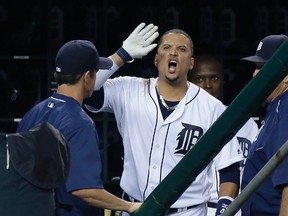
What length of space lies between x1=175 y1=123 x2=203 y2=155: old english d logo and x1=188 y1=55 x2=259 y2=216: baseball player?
369mm

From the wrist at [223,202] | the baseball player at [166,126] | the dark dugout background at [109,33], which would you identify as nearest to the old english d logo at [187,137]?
the baseball player at [166,126]

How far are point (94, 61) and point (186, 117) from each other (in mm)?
781

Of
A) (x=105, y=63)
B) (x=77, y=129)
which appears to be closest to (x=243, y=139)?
(x=105, y=63)

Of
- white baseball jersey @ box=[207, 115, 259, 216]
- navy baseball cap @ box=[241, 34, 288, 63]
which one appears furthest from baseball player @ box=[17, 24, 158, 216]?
white baseball jersey @ box=[207, 115, 259, 216]

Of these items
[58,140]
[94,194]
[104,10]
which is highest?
[104,10]

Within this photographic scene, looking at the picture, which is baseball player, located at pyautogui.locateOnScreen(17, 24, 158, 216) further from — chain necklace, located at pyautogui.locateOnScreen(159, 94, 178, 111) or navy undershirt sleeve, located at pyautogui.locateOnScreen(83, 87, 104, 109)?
chain necklace, located at pyautogui.locateOnScreen(159, 94, 178, 111)

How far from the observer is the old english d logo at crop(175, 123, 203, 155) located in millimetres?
5312

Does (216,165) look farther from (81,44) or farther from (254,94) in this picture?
(254,94)

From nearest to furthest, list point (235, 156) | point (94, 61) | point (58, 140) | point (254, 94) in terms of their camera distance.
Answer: point (254, 94) < point (58, 140) < point (94, 61) < point (235, 156)

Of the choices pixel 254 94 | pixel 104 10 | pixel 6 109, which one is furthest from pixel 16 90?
pixel 254 94

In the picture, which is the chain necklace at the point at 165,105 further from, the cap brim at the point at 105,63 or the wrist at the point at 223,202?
the wrist at the point at 223,202

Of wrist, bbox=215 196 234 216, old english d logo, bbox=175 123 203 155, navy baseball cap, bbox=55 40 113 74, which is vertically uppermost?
navy baseball cap, bbox=55 40 113 74

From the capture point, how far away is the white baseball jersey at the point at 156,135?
5.35m

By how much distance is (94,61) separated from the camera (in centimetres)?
484
